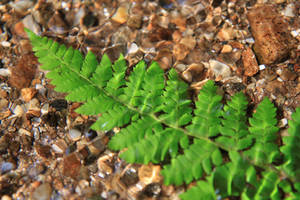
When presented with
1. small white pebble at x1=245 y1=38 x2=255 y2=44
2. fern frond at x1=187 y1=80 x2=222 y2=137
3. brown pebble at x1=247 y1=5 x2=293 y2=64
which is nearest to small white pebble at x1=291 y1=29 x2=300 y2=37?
→ brown pebble at x1=247 y1=5 x2=293 y2=64

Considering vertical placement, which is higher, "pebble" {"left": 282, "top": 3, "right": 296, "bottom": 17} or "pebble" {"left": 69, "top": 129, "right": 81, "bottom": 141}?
"pebble" {"left": 282, "top": 3, "right": 296, "bottom": 17}

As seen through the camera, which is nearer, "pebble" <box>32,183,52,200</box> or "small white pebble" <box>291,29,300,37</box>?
"pebble" <box>32,183,52,200</box>

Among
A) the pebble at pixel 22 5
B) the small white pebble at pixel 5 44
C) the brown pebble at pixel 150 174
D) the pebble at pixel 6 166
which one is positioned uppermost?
the pebble at pixel 22 5

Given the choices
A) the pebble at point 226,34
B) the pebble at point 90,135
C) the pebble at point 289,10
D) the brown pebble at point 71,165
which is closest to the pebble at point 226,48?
the pebble at point 226,34

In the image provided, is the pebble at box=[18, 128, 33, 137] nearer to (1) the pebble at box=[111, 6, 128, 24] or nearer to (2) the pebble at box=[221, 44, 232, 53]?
(1) the pebble at box=[111, 6, 128, 24]

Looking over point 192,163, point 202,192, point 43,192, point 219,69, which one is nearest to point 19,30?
point 43,192

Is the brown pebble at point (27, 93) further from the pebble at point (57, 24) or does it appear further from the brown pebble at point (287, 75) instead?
the brown pebble at point (287, 75)

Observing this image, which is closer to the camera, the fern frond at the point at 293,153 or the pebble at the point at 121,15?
the fern frond at the point at 293,153

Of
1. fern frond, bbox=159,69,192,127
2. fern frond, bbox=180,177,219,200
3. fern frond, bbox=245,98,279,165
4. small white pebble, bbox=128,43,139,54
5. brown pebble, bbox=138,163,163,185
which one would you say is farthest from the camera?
small white pebble, bbox=128,43,139,54
